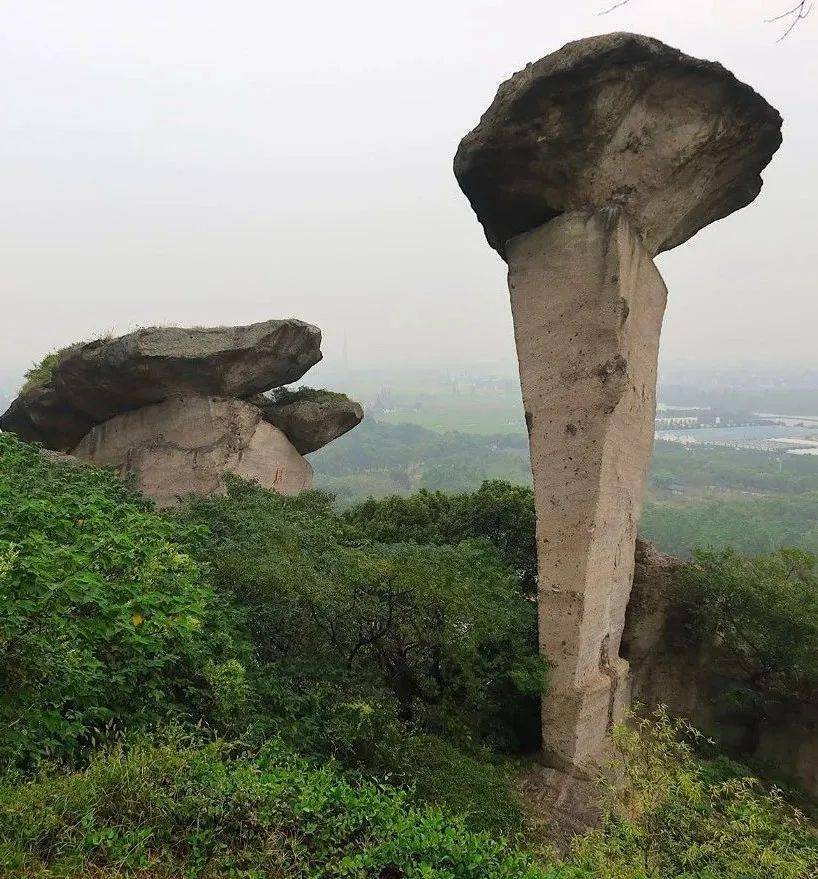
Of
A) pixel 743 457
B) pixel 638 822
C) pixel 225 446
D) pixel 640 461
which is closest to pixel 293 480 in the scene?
pixel 225 446

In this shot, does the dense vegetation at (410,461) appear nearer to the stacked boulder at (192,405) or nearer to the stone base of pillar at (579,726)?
the stacked boulder at (192,405)

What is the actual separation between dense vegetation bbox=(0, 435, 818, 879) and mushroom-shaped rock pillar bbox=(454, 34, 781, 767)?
823mm

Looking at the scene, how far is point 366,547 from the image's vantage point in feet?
28.7

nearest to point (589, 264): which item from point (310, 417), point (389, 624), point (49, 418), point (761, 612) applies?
point (389, 624)

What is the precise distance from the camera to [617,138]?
697cm

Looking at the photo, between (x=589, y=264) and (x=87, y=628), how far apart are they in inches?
252

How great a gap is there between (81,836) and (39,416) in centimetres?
1392

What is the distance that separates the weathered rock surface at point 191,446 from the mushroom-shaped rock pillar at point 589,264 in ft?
23.8

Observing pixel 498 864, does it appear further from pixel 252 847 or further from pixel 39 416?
pixel 39 416

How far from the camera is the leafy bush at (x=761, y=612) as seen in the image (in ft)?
27.5

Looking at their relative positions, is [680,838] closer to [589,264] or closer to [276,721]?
[276,721]

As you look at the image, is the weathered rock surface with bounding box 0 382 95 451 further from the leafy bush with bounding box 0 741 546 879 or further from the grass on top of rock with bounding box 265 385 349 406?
the leafy bush with bounding box 0 741 546 879

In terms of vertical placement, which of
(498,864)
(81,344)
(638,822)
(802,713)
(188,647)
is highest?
(81,344)

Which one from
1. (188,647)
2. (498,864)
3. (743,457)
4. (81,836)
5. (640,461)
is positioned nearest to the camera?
(81,836)
